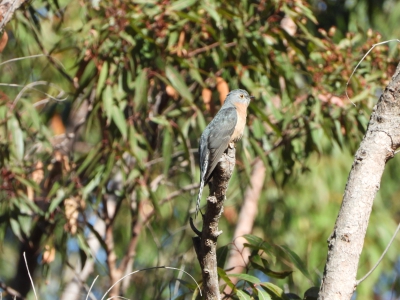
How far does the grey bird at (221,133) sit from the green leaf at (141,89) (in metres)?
0.58

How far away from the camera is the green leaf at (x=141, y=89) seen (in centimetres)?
443

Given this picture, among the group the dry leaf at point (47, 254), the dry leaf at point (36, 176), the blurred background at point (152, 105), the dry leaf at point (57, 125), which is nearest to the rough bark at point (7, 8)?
the blurred background at point (152, 105)

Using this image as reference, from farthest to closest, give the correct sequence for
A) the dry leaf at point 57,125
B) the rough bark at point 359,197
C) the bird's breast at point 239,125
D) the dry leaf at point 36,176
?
the dry leaf at point 57,125 → the dry leaf at point 36,176 → the bird's breast at point 239,125 → the rough bark at point 359,197

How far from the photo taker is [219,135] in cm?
349

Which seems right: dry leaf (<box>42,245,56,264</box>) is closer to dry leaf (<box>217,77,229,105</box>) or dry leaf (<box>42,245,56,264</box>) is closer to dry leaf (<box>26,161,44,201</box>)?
dry leaf (<box>26,161,44,201</box>)

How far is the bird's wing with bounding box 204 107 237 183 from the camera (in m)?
2.96

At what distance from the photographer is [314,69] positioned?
16.1 ft

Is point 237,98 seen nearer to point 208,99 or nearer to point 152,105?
point 208,99

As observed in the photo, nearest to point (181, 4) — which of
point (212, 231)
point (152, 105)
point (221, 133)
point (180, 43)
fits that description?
point (180, 43)

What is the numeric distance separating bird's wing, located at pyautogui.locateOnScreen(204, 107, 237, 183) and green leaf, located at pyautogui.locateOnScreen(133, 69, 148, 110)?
0.75 meters

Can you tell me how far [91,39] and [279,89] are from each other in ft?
5.04

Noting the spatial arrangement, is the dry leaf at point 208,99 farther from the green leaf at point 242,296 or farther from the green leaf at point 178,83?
the green leaf at point 242,296

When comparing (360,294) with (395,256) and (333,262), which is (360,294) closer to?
(395,256)

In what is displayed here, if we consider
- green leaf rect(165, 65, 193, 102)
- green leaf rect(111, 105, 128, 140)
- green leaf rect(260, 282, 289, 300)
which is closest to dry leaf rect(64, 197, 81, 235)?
green leaf rect(111, 105, 128, 140)
